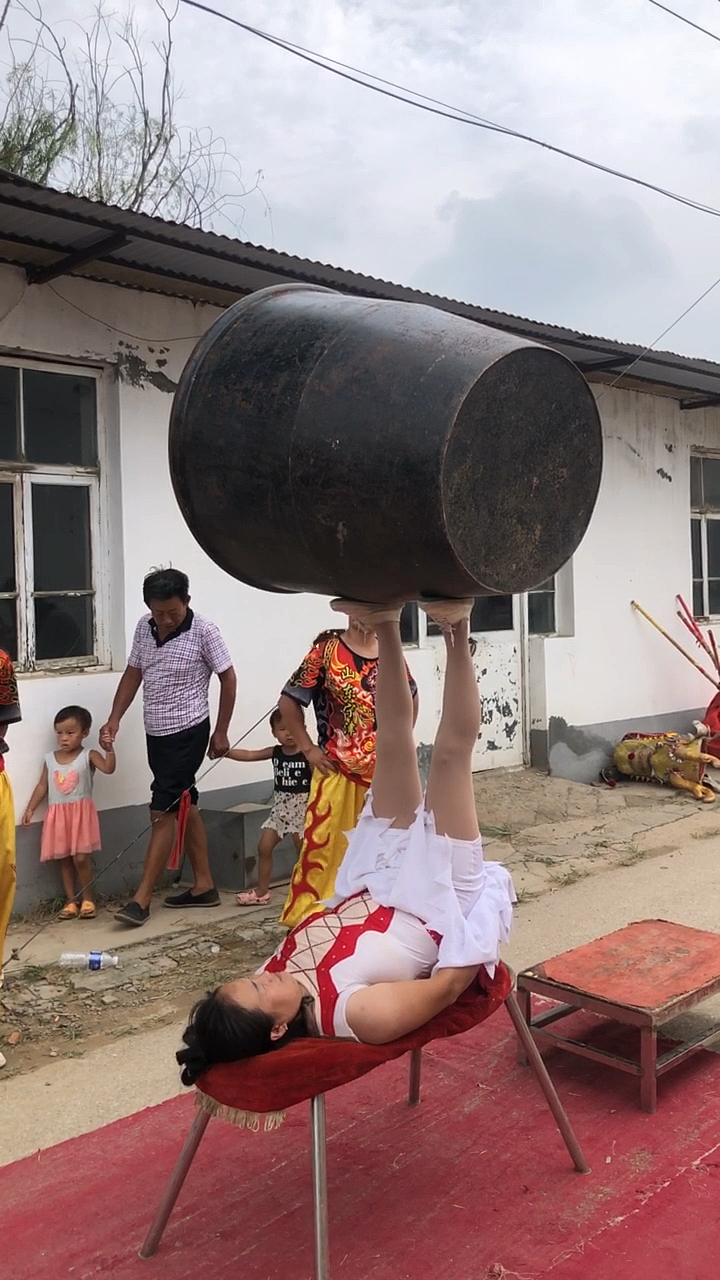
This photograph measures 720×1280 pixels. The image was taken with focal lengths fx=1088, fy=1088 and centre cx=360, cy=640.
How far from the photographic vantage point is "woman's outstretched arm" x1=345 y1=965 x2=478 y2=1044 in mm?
2332

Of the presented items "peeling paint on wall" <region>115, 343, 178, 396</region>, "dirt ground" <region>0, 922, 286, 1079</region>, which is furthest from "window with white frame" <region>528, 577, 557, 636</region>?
"dirt ground" <region>0, 922, 286, 1079</region>

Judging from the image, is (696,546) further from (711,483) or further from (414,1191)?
(414,1191)

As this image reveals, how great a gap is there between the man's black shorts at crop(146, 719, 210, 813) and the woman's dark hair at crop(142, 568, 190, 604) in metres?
0.66

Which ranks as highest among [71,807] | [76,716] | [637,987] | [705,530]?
[705,530]

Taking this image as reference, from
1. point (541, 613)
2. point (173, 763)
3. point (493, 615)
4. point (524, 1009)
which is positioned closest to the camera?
point (524, 1009)

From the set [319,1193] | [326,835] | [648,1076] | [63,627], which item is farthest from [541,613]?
[319,1193]

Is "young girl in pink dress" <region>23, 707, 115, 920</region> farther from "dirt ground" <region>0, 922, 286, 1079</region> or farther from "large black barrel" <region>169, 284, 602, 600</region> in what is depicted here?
"large black barrel" <region>169, 284, 602, 600</region>

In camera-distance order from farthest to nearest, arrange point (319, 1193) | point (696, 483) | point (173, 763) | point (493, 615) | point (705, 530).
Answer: point (705, 530)
point (696, 483)
point (493, 615)
point (173, 763)
point (319, 1193)

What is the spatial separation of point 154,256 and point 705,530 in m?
5.99

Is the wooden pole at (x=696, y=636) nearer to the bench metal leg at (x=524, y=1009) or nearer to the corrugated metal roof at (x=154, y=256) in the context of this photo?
the corrugated metal roof at (x=154, y=256)

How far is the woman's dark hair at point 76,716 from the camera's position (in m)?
5.09

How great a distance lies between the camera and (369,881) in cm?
275

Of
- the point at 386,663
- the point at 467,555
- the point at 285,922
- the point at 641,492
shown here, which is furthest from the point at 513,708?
the point at 467,555

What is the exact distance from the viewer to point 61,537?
5.36m
